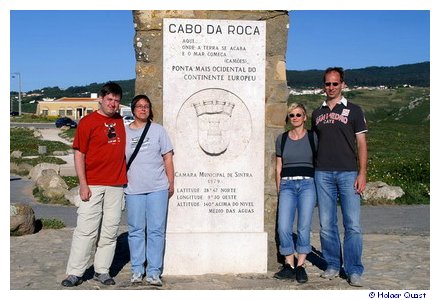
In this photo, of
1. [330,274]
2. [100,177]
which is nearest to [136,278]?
[100,177]

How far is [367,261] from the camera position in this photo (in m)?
8.13

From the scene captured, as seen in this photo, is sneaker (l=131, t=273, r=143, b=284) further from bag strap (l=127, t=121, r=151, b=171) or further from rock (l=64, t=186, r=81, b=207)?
rock (l=64, t=186, r=81, b=207)

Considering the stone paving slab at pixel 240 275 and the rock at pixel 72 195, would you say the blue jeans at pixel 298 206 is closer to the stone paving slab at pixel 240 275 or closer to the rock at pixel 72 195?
the stone paving slab at pixel 240 275

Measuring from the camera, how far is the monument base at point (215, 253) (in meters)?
7.18

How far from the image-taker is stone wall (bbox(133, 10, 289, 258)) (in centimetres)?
718

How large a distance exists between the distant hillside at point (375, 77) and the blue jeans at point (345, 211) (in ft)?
358

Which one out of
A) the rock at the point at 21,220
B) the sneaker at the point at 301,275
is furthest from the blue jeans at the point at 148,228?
the rock at the point at 21,220

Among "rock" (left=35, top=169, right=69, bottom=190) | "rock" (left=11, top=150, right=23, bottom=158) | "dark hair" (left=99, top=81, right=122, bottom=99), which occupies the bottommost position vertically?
"rock" (left=35, top=169, right=69, bottom=190)

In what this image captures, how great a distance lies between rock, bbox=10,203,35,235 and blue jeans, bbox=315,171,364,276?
484 centimetres

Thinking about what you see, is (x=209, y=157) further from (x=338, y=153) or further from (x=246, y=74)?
→ (x=338, y=153)

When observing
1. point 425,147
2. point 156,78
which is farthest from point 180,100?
point 425,147

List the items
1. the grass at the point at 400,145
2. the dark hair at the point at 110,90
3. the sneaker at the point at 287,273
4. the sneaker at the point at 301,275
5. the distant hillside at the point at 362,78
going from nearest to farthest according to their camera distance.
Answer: the dark hair at the point at 110,90, the sneaker at the point at 301,275, the sneaker at the point at 287,273, the grass at the point at 400,145, the distant hillside at the point at 362,78

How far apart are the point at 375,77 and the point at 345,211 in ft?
439

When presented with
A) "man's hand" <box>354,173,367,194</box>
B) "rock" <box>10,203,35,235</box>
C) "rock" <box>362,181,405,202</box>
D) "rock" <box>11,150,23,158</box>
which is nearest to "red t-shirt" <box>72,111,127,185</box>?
"man's hand" <box>354,173,367,194</box>
